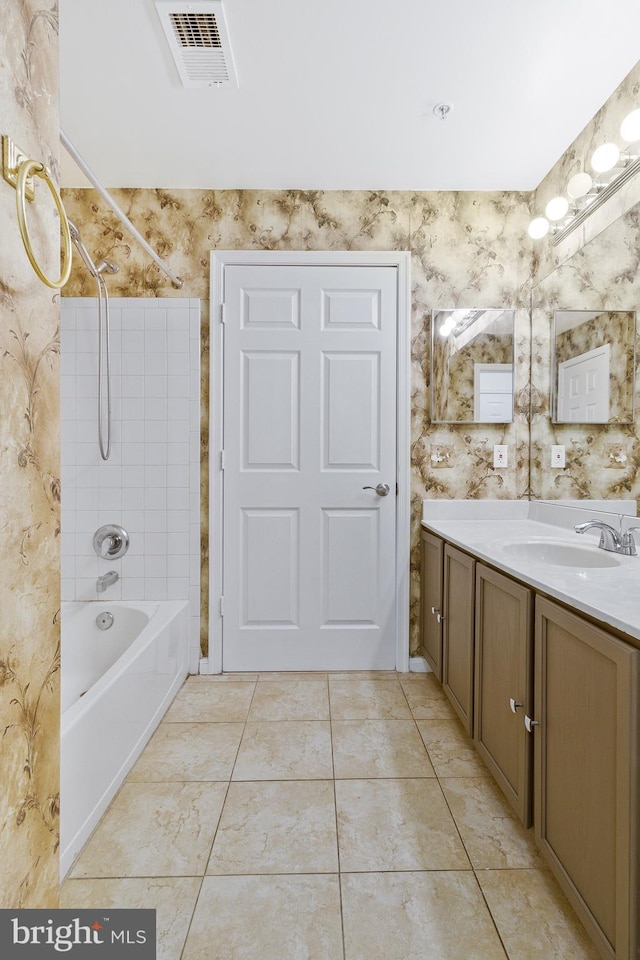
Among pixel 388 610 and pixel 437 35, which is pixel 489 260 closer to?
pixel 437 35

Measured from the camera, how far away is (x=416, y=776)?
169cm

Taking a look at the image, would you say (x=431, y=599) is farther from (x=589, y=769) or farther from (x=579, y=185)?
(x=579, y=185)

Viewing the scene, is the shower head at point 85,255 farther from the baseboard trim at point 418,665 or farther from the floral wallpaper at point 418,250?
the baseboard trim at point 418,665

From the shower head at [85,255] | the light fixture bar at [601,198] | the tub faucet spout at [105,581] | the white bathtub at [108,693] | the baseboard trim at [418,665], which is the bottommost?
the baseboard trim at [418,665]

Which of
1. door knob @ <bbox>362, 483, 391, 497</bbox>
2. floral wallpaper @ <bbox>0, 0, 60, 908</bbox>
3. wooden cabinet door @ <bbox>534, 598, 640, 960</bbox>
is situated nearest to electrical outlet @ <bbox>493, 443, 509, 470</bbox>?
door knob @ <bbox>362, 483, 391, 497</bbox>

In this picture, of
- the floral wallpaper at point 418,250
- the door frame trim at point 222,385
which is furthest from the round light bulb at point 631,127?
the door frame trim at point 222,385

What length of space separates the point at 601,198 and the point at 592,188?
82 mm

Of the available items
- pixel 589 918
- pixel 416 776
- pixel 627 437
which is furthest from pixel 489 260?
pixel 589 918

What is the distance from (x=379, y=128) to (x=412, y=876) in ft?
8.43

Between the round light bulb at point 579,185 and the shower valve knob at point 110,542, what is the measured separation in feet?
8.26

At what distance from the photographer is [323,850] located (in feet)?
4.48

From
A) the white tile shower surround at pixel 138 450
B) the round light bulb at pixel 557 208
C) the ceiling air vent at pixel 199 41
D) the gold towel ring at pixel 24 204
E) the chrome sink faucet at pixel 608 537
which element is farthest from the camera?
the white tile shower surround at pixel 138 450

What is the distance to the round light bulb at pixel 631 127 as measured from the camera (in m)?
1.70

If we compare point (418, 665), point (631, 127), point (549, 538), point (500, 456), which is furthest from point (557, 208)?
point (418, 665)
